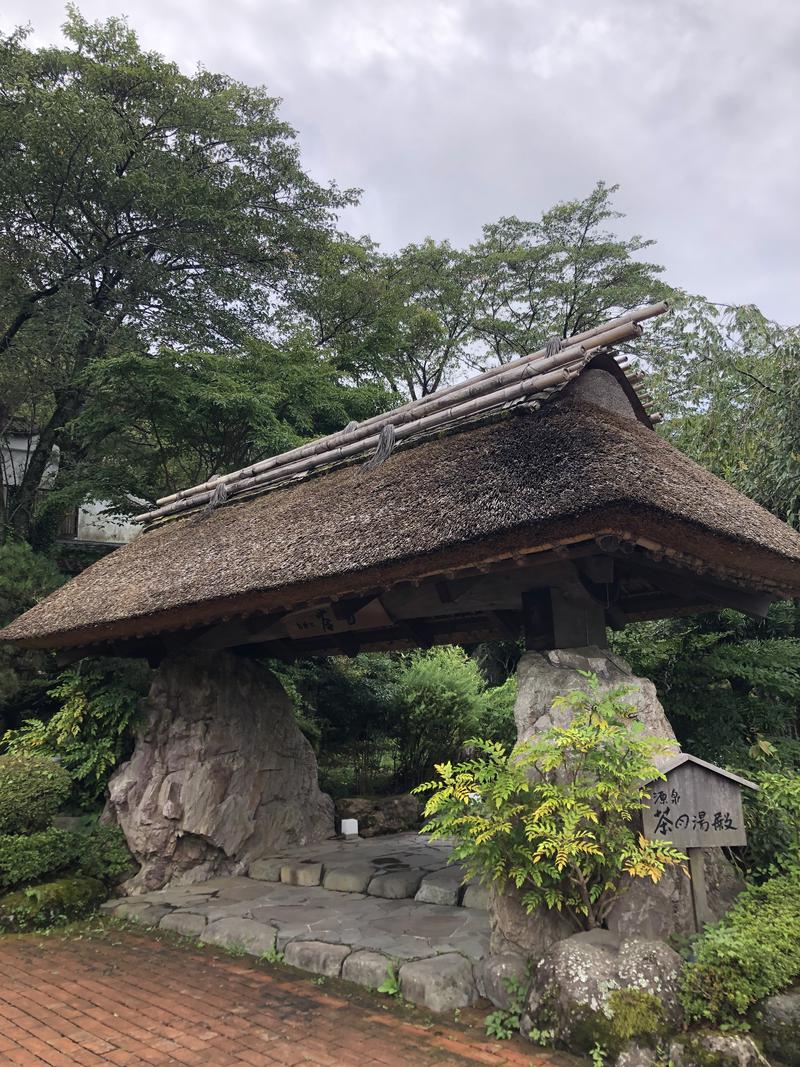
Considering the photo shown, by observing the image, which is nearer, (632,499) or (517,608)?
(632,499)

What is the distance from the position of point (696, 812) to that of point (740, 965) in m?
0.80

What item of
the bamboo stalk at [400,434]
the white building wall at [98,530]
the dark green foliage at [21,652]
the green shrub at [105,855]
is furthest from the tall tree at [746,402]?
the white building wall at [98,530]

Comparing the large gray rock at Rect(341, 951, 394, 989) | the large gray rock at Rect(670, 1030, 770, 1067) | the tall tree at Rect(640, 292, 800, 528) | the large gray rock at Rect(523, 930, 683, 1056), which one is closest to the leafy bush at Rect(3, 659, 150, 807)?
the large gray rock at Rect(341, 951, 394, 989)

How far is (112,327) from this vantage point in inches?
→ 552

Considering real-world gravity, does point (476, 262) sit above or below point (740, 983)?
above

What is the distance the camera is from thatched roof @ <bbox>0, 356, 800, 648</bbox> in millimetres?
4293

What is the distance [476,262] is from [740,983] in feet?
69.4

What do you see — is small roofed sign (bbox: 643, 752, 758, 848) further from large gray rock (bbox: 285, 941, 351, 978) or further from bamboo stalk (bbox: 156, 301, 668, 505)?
bamboo stalk (bbox: 156, 301, 668, 505)

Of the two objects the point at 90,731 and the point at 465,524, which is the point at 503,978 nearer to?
the point at 465,524

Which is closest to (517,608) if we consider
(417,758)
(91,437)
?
(417,758)

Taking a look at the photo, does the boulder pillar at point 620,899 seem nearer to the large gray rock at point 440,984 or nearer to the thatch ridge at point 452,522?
the large gray rock at point 440,984

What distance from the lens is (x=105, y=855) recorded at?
7.50m

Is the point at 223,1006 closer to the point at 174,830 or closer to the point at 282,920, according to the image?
the point at 282,920

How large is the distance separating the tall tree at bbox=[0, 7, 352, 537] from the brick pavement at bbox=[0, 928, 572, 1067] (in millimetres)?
9500
